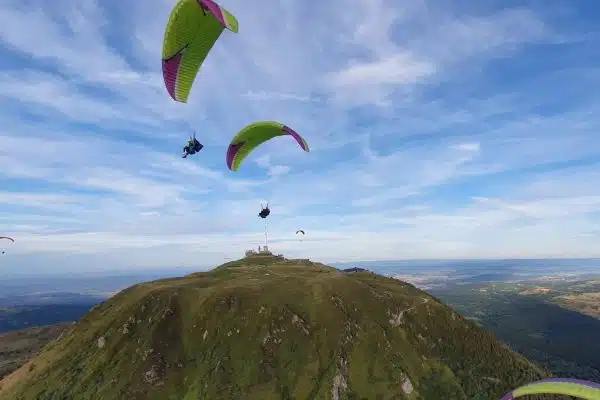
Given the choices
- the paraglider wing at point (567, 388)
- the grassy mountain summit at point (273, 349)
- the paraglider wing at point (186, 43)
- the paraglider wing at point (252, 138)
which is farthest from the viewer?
the grassy mountain summit at point (273, 349)

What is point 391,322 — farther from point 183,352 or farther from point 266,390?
point 183,352

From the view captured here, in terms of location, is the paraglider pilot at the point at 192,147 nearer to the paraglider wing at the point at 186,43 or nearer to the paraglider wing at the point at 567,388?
the paraglider wing at the point at 186,43

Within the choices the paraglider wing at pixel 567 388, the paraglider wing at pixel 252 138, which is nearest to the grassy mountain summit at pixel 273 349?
the paraglider wing at pixel 252 138

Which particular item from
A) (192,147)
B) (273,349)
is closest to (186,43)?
(192,147)

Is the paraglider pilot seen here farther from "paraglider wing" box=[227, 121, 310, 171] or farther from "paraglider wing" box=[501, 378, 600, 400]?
"paraglider wing" box=[501, 378, 600, 400]

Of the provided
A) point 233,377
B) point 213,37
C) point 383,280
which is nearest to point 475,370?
point 383,280

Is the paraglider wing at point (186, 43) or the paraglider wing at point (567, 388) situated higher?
the paraglider wing at point (186, 43)
